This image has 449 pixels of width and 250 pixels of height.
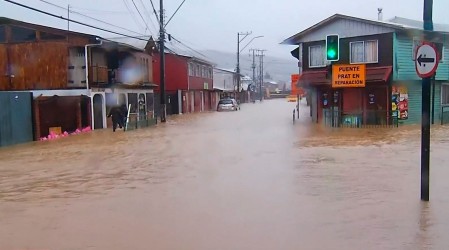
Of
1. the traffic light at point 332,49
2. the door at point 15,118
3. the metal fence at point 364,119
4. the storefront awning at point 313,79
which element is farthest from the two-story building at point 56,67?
the traffic light at point 332,49

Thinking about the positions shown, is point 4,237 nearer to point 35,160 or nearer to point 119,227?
point 119,227

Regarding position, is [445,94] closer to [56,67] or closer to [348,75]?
[348,75]

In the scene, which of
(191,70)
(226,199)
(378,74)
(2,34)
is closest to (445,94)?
(378,74)

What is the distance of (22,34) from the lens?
29.9m

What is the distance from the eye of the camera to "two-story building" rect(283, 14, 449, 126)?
90.8 feet

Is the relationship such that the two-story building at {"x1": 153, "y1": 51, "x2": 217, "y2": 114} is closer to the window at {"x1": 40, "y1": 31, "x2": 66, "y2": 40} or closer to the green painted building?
the window at {"x1": 40, "y1": 31, "x2": 66, "y2": 40}

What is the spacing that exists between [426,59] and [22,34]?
26331 millimetres

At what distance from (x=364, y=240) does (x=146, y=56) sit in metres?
34.8

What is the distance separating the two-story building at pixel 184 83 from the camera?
168ft

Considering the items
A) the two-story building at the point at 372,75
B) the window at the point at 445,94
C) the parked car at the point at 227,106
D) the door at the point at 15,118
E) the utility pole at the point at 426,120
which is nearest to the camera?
the utility pole at the point at 426,120

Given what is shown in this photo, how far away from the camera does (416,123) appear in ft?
94.7

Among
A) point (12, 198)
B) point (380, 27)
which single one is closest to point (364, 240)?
point (12, 198)

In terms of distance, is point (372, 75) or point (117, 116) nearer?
point (372, 75)

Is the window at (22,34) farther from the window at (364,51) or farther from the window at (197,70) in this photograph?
the window at (197,70)
